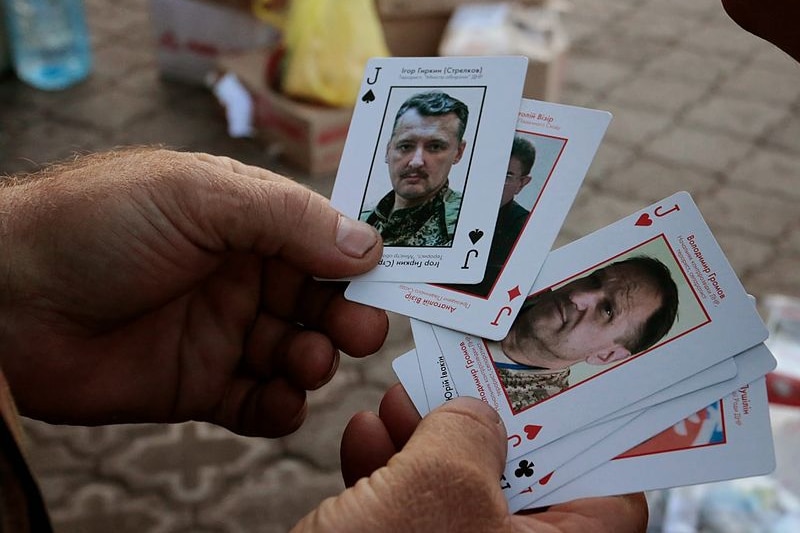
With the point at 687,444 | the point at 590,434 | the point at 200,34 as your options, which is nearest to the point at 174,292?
the point at 590,434

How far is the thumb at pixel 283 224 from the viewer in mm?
1182

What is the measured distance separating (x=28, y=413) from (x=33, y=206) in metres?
0.31

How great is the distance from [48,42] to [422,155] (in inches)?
101

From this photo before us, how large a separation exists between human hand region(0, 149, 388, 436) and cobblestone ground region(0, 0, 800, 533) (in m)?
0.63

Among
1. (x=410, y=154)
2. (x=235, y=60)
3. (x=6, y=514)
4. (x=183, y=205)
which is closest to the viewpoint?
(x=6, y=514)

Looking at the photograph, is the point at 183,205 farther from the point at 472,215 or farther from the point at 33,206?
the point at 472,215

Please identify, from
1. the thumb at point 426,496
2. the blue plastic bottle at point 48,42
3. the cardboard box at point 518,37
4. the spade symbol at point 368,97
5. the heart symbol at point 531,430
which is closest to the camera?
the thumb at point 426,496

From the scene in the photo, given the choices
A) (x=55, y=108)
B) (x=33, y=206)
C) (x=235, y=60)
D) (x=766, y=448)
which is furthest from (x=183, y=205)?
(x=55, y=108)

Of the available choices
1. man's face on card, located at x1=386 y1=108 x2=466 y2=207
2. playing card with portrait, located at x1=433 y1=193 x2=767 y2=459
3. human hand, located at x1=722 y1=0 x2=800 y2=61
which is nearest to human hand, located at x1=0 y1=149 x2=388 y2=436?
man's face on card, located at x1=386 y1=108 x2=466 y2=207

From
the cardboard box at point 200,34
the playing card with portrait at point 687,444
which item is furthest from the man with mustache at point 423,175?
the cardboard box at point 200,34

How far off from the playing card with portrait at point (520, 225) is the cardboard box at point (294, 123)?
4.92 feet

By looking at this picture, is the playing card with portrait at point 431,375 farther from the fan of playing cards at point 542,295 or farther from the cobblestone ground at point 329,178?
the cobblestone ground at point 329,178

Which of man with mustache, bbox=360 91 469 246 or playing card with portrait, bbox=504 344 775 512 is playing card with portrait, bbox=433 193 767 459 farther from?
man with mustache, bbox=360 91 469 246

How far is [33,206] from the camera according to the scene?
124cm
